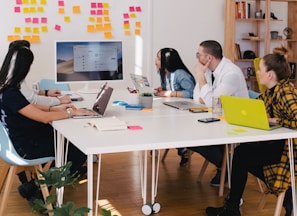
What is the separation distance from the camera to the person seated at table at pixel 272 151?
9.17 ft

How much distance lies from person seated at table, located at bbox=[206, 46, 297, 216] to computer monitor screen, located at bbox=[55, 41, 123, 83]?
74.9 inches

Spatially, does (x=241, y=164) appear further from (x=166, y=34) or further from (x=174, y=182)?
(x=166, y=34)

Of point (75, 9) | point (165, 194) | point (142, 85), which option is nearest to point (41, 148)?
point (165, 194)

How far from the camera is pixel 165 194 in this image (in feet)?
12.2

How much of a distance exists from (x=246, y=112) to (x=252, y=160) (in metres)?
0.33

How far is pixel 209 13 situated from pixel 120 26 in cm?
128

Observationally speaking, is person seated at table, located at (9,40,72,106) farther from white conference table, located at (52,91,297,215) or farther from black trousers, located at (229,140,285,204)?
black trousers, located at (229,140,285,204)

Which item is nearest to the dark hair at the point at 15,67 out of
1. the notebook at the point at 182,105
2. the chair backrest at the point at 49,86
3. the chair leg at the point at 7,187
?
the chair leg at the point at 7,187

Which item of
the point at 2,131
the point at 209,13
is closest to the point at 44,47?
the point at 209,13

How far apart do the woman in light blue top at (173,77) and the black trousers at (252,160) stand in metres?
1.35

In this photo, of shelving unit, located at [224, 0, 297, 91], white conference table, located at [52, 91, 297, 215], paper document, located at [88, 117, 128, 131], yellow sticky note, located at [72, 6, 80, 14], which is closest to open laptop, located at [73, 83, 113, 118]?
white conference table, located at [52, 91, 297, 215]

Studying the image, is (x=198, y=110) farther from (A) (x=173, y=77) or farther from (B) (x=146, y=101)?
(A) (x=173, y=77)

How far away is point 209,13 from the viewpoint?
22.0ft

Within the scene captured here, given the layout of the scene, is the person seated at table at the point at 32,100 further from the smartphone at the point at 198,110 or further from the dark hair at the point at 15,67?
the smartphone at the point at 198,110
